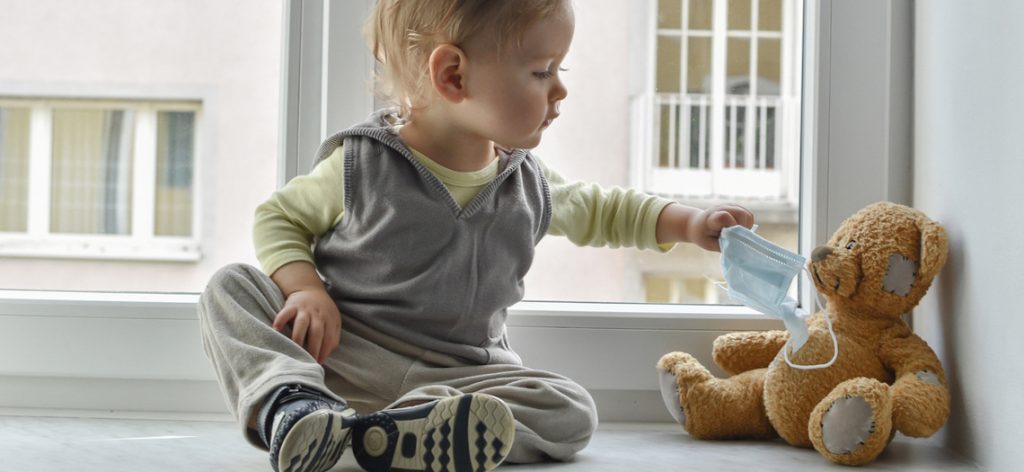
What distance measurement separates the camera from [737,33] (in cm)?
137

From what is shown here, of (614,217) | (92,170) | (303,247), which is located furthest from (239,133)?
(614,217)

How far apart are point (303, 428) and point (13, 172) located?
2.60 feet

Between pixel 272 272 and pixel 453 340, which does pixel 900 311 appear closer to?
pixel 453 340

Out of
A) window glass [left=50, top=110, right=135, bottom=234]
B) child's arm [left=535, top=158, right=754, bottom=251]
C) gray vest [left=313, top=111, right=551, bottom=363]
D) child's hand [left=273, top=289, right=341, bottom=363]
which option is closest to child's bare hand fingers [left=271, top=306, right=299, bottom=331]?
child's hand [left=273, top=289, right=341, bottom=363]

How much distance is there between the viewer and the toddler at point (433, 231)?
1.07 meters

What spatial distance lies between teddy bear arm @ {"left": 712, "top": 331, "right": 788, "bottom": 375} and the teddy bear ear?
19cm

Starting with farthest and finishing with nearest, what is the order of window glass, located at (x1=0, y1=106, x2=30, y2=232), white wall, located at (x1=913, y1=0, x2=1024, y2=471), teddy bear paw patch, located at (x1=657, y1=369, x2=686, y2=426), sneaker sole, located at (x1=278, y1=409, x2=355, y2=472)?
window glass, located at (x1=0, y1=106, x2=30, y2=232) → teddy bear paw patch, located at (x1=657, y1=369, x2=686, y2=426) → white wall, located at (x1=913, y1=0, x2=1024, y2=471) → sneaker sole, located at (x1=278, y1=409, x2=355, y2=472)

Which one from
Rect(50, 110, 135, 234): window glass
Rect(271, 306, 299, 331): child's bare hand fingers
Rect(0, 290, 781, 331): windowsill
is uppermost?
→ Rect(50, 110, 135, 234): window glass

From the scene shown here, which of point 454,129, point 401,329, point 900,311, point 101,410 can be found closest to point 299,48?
point 454,129

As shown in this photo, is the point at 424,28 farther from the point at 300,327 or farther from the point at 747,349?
the point at 747,349

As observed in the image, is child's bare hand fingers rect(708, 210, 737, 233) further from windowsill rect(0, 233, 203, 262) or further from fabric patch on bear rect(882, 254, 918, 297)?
windowsill rect(0, 233, 203, 262)

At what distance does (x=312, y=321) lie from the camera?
1.07 metres

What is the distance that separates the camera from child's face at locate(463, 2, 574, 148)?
44.0 inches

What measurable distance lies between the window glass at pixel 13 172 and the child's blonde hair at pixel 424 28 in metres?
0.54
